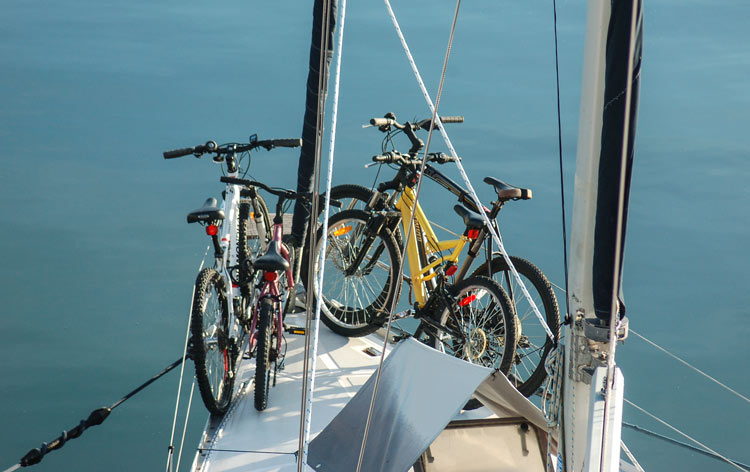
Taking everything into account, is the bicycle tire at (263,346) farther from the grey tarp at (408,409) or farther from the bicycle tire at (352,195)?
the bicycle tire at (352,195)

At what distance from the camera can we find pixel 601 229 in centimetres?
227

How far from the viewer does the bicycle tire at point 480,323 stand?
12.6ft

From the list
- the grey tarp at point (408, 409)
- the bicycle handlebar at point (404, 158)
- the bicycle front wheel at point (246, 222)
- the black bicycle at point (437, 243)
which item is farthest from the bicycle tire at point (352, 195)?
the grey tarp at point (408, 409)

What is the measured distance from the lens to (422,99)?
20.1 meters

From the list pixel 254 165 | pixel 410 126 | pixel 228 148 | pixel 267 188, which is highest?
pixel 410 126

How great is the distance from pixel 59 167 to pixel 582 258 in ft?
50.3

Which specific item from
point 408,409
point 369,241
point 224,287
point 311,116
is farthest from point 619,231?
point 311,116

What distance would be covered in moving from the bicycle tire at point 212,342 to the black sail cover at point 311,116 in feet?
2.15

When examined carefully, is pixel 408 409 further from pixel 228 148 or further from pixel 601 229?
pixel 228 148

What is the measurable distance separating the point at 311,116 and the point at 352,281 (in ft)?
2.89

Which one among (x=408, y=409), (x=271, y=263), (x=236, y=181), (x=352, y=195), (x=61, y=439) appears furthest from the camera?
(x=352, y=195)

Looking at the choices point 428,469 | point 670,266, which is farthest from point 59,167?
point 428,469

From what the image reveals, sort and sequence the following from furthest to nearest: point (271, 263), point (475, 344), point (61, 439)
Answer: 1. point (475, 344)
2. point (271, 263)
3. point (61, 439)

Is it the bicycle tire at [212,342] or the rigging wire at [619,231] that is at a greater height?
the rigging wire at [619,231]
